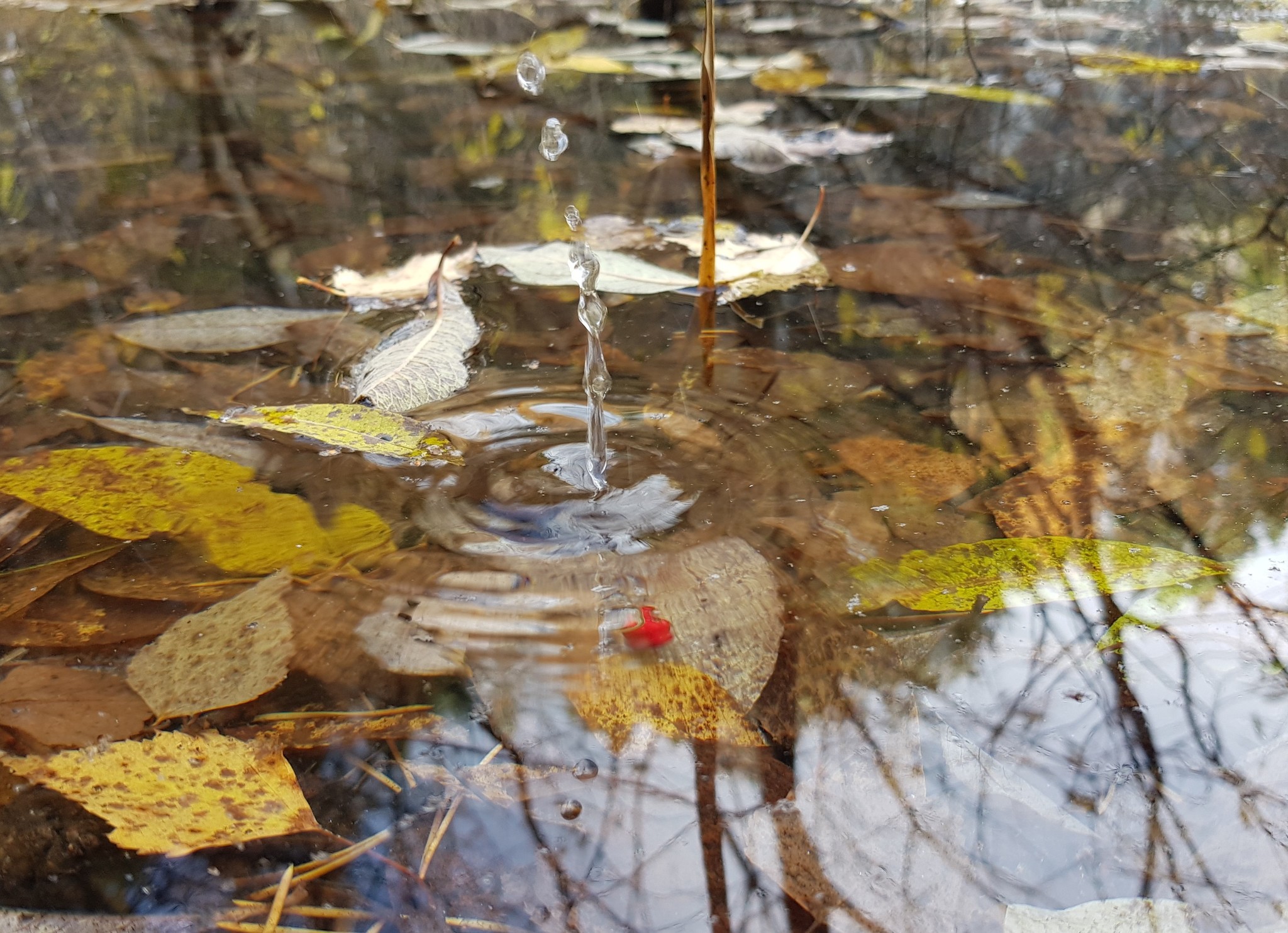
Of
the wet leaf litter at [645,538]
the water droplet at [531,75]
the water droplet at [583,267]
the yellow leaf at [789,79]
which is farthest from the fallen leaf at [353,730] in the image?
the yellow leaf at [789,79]

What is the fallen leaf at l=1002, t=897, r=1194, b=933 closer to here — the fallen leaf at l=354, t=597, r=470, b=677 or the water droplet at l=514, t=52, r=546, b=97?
the fallen leaf at l=354, t=597, r=470, b=677

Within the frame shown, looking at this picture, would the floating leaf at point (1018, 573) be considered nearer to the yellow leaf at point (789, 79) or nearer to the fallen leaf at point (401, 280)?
the fallen leaf at point (401, 280)

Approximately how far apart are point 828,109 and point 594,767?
2.45m

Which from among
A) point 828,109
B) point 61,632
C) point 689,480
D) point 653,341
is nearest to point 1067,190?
point 828,109

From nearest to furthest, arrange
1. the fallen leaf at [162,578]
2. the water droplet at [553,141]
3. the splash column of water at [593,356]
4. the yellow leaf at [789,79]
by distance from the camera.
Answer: the fallen leaf at [162,578], the splash column of water at [593,356], the water droplet at [553,141], the yellow leaf at [789,79]

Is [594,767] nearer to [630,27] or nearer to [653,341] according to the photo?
[653,341]

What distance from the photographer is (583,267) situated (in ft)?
5.55

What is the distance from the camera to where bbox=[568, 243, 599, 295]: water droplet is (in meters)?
1.66

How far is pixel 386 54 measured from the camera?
11.3 ft

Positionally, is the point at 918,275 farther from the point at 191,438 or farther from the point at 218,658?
the point at 218,658

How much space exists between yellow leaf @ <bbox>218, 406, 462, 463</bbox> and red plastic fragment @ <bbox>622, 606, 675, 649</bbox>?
1.33 feet

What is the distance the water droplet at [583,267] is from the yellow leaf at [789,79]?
61.7 inches

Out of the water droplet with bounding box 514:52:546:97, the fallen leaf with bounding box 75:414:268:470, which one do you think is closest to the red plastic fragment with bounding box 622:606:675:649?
the fallen leaf with bounding box 75:414:268:470

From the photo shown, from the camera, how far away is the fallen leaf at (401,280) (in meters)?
1.71
